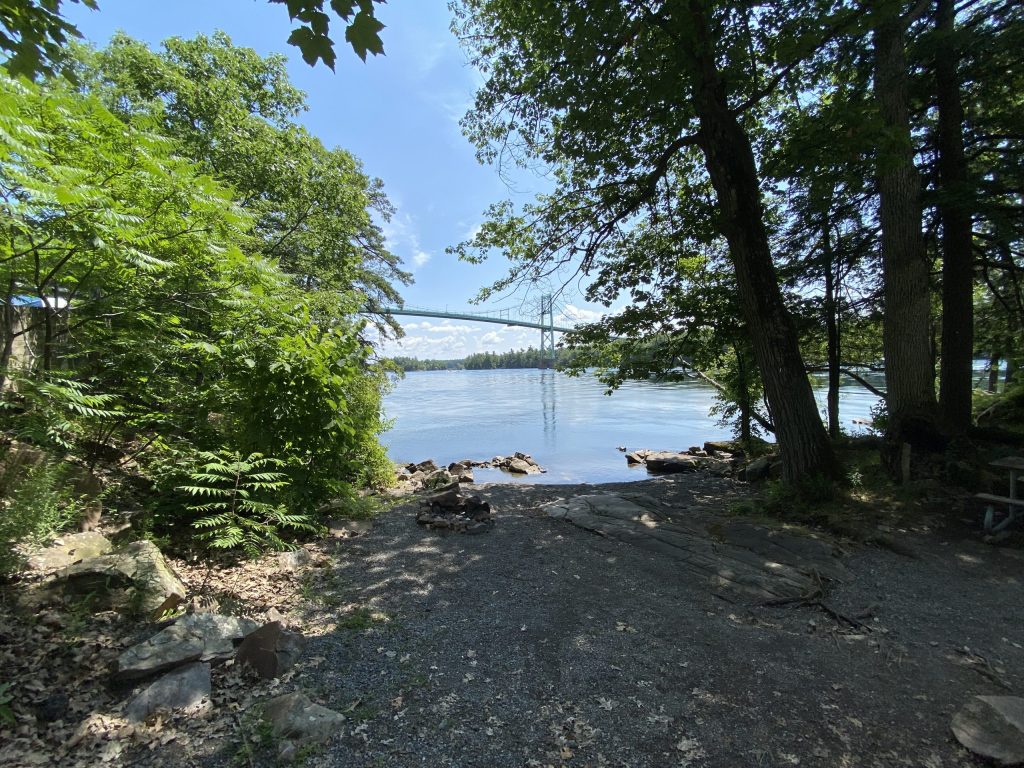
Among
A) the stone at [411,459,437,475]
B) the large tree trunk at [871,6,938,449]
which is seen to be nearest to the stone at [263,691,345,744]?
the large tree trunk at [871,6,938,449]

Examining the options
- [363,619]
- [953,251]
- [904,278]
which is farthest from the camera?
[953,251]

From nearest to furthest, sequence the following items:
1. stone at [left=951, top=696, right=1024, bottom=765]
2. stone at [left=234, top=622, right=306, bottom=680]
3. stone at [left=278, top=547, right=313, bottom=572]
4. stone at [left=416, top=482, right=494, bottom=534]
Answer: stone at [left=951, top=696, right=1024, bottom=765]
stone at [left=234, top=622, right=306, bottom=680]
stone at [left=278, top=547, right=313, bottom=572]
stone at [left=416, top=482, right=494, bottom=534]

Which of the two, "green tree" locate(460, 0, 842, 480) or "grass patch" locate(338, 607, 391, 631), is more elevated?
"green tree" locate(460, 0, 842, 480)

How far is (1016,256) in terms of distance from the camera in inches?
301

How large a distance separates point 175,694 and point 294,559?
1915 mm

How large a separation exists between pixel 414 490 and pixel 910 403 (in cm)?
756

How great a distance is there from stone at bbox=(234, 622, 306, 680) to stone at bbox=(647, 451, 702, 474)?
36.0ft

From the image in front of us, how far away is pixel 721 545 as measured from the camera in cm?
485

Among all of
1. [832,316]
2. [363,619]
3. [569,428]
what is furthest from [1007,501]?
[569,428]

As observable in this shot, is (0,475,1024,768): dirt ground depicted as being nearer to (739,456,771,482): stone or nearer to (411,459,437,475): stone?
(739,456,771,482): stone

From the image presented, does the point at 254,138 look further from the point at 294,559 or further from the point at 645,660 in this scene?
the point at 645,660

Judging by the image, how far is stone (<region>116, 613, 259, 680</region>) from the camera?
2422 mm

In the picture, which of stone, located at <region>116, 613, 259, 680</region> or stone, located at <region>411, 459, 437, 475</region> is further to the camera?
stone, located at <region>411, 459, 437, 475</region>

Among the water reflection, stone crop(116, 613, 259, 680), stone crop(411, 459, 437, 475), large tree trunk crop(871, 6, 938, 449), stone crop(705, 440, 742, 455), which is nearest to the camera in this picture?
stone crop(116, 613, 259, 680)
